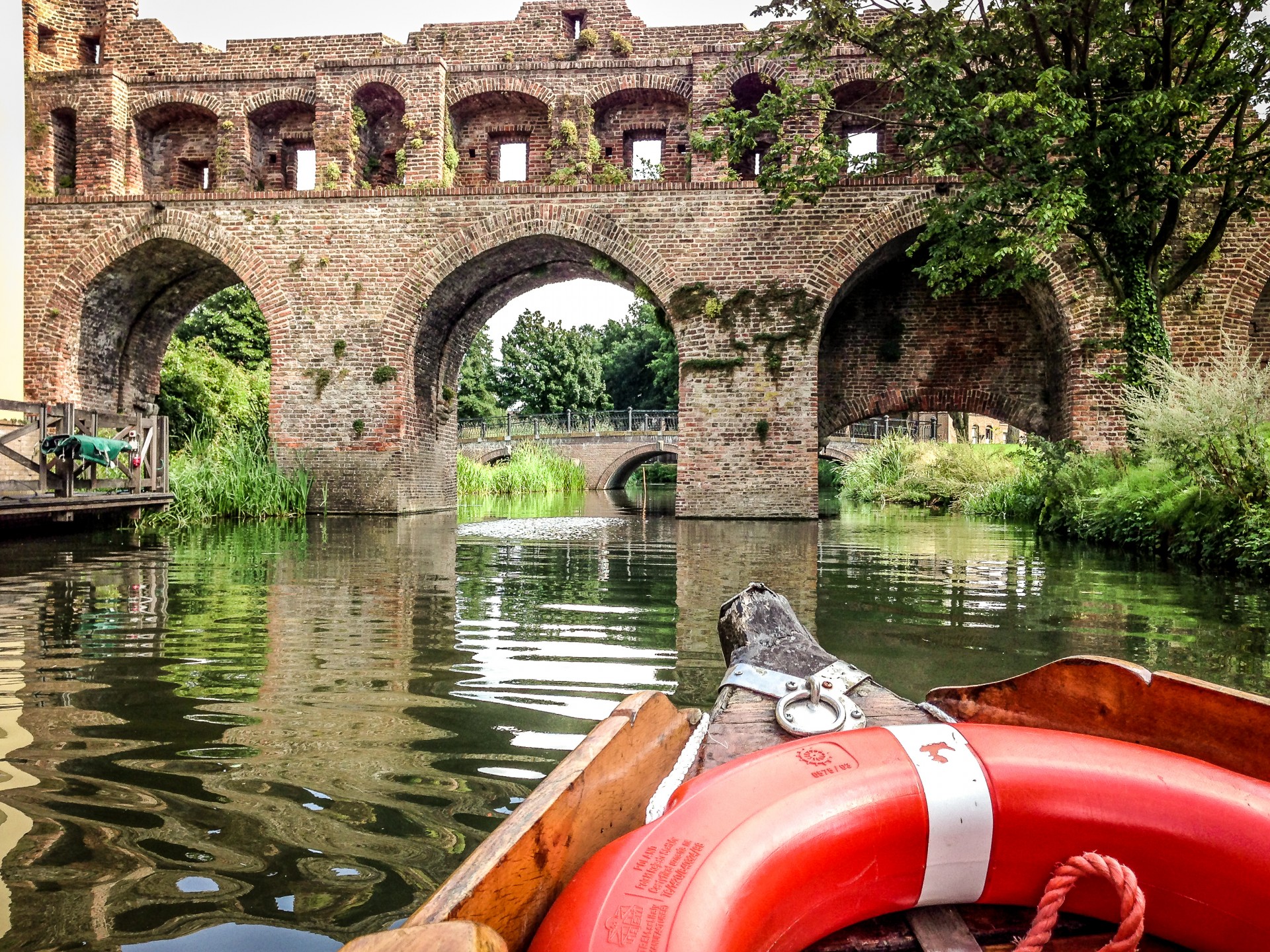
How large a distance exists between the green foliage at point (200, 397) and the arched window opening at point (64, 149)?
11.3ft

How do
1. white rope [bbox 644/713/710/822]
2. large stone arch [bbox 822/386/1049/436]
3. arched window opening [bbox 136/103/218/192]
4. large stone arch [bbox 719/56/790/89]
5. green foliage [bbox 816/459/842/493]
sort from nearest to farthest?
white rope [bbox 644/713/710/822] < large stone arch [bbox 822/386/1049/436] < large stone arch [bbox 719/56/790/89] < arched window opening [bbox 136/103/218/192] < green foliage [bbox 816/459/842/493]

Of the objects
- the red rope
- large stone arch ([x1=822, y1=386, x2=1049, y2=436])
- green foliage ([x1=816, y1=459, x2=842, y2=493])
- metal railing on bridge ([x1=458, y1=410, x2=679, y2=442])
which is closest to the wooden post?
the red rope

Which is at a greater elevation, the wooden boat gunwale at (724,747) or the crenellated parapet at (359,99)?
the crenellated parapet at (359,99)

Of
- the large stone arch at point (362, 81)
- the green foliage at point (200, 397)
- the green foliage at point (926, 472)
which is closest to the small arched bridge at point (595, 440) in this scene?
the green foliage at point (926, 472)

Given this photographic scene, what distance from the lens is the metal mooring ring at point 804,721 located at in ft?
6.50

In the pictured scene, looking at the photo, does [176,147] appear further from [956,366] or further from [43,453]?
[956,366]

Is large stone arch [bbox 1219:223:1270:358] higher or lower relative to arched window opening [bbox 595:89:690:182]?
lower

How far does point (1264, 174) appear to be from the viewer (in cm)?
1026

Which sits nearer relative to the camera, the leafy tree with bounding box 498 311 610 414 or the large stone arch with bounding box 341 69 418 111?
the large stone arch with bounding box 341 69 418 111

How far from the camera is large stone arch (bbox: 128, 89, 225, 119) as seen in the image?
1695 centimetres

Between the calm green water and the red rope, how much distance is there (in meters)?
1.08

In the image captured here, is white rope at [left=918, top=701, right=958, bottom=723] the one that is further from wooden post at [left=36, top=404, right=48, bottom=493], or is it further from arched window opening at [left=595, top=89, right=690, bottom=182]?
arched window opening at [left=595, top=89, right=690, bottom=182]

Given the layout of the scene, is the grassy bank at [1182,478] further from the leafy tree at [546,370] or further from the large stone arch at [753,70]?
the leafy tree at [546,370]

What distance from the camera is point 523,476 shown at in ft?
84.8
